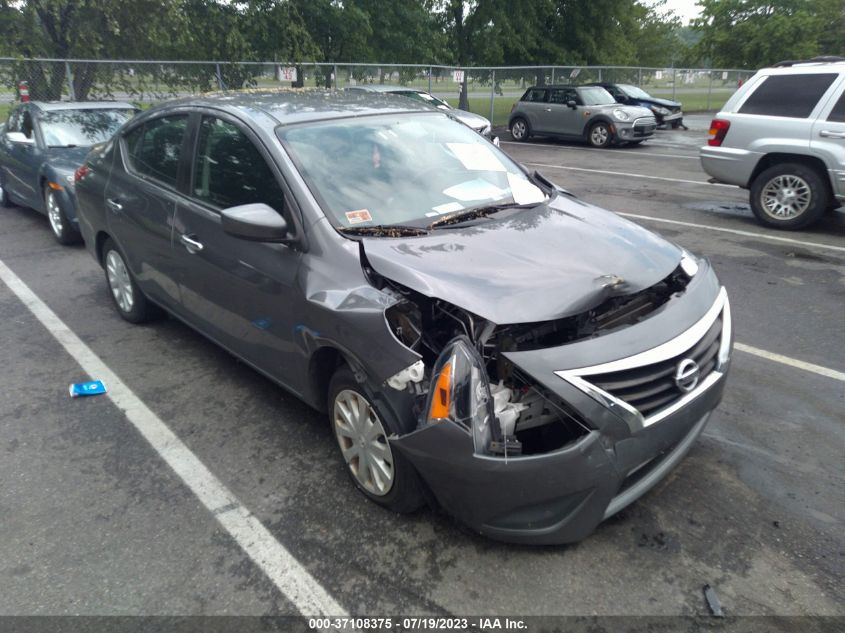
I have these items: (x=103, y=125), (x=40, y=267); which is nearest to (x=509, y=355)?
(x=40, y=267)

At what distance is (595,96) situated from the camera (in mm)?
17609

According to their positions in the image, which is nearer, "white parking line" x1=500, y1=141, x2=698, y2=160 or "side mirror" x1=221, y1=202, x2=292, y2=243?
"side mirror" x1=221, y1=202, x2=292, y2=243

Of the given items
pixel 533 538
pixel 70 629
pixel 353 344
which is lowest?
pixel 70 629

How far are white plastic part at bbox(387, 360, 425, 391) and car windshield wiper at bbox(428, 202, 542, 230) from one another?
3.13 ft

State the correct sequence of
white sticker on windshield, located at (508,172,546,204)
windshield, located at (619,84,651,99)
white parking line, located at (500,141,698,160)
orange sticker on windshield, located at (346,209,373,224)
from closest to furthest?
orange sticker on windshield, located at (346,209,373,224) → white sticker on windshield, located at (508,172,546,204) → white parking line, located at (500,141,698,160) → windshield, located at (619,84,651,99)

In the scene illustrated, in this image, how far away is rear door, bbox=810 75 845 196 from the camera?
7.34 metres

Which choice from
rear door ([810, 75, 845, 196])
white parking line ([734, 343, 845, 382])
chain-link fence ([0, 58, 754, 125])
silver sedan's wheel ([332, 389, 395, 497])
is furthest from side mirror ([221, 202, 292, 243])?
chain-link fence ([0, 58, 754, 125])

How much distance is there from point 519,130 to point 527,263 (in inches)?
685

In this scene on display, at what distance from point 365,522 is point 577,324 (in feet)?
4.25

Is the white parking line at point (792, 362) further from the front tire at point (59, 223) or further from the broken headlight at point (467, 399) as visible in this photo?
the front tire at point (59, 223)

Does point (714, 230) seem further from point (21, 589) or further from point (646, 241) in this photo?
point (21, 589)

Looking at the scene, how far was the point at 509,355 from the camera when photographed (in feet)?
7.80

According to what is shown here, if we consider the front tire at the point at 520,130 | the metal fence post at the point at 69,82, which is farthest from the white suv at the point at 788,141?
the metal fence post at the point at 69,82

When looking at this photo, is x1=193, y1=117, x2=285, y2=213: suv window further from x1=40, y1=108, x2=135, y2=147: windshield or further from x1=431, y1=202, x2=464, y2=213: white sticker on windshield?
x1=40, y1=108, x2=135, y2=147: windshield
